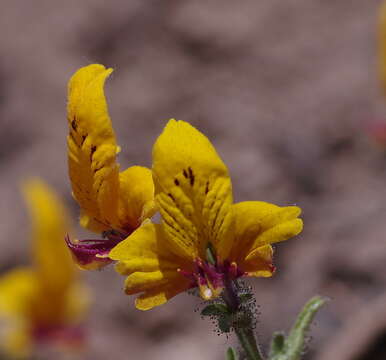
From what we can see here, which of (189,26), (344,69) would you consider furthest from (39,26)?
(344,69)

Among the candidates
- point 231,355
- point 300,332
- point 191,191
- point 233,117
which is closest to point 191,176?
point 191,191

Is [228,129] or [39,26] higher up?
[39,26]

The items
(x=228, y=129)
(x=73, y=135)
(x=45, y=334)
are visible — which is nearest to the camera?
(x=73, y=135)

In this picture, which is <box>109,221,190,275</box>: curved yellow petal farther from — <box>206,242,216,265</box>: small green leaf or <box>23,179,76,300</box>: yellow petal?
<box>23,179,76,300</box>: yellow petal

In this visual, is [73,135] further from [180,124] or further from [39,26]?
[39,26]

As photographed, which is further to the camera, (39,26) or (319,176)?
(39,26)

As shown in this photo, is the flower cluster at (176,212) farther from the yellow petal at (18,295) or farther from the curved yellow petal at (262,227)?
the yellow petal at (18,295)

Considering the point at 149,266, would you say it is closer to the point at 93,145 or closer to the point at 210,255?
the point at 210,255

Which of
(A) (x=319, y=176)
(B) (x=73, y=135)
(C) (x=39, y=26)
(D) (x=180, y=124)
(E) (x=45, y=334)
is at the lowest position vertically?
(D) (x=180, y=124)

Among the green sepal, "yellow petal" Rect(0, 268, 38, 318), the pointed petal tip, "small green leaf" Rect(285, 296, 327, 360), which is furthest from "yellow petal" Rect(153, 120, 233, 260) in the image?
"yellow petal" Rect(0, 268, 38, 318)
